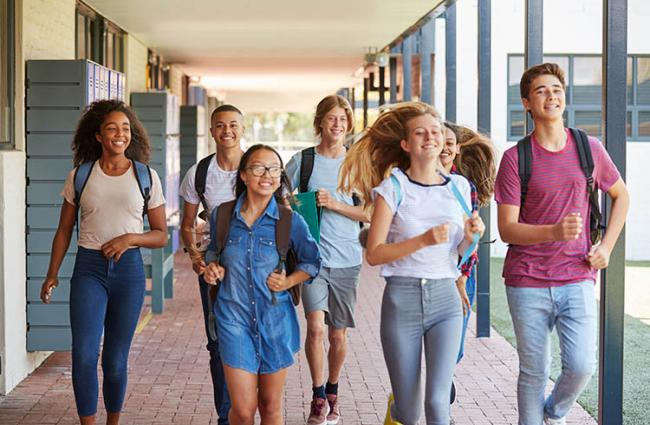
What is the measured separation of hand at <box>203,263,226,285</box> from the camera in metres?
4.43

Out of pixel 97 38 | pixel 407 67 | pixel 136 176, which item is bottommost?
pixel 136 176

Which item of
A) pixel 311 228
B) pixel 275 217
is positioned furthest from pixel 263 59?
pixel 275 217

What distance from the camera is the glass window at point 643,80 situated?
18.5 m

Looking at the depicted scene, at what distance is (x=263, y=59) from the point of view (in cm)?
1803

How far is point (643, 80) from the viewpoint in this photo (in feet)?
61.6

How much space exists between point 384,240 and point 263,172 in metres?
0.57

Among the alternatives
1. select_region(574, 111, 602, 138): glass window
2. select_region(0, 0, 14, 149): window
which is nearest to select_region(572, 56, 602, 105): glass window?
select_region(574, 111, 602, 138): glass window

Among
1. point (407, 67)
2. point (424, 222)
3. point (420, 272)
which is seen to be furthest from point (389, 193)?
point (407, 67)

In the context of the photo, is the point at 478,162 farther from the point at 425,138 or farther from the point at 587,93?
the point at 587,93

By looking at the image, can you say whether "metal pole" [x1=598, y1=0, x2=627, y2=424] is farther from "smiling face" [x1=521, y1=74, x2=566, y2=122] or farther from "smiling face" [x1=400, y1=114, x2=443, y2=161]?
"smiling face" [x1=400, y1=114, x2=443, y2=161]

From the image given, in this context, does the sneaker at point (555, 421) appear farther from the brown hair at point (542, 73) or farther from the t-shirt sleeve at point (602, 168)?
the brown hair at point (542, 73)

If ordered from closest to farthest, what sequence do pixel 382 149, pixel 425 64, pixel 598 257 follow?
pixel 598 257 → pixel 382 149 → pixel 425 64

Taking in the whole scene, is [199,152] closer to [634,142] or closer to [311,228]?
[634,142]

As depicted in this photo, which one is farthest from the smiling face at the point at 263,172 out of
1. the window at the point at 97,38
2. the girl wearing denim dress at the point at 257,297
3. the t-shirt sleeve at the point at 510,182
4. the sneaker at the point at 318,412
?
the window at the point at 97,38
